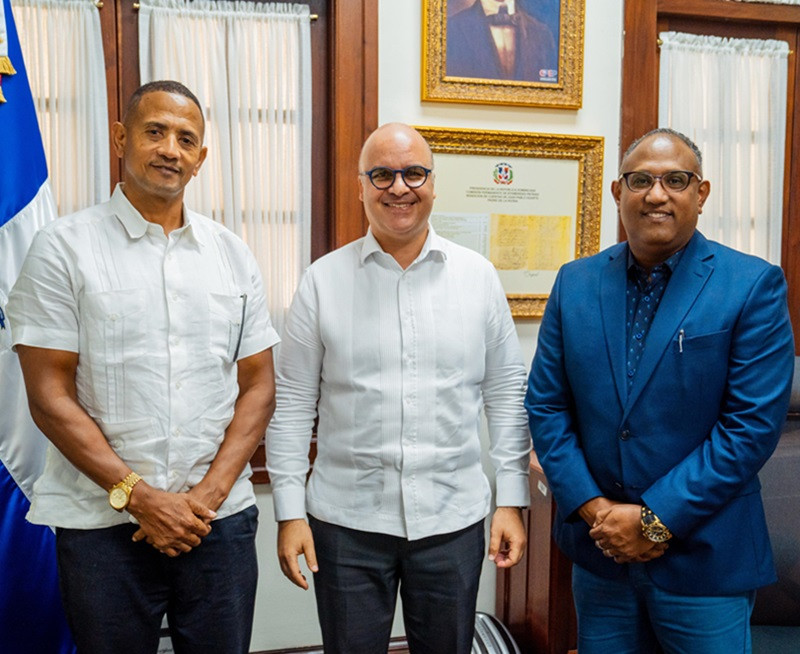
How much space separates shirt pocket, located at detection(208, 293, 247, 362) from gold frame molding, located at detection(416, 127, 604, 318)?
1135mm

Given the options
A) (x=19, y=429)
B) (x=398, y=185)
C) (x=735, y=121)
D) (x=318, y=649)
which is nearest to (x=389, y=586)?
(x=398, y=185)

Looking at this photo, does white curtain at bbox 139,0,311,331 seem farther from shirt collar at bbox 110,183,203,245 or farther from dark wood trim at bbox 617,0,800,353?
dark wood trim at bbox 617,0,800,353

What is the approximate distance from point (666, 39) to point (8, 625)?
266 centimetres

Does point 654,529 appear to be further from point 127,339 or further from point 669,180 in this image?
point 127,339

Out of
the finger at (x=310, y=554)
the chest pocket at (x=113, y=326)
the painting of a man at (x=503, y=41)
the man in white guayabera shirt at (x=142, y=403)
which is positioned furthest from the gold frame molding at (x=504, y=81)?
the finger at (x=310, y=554)

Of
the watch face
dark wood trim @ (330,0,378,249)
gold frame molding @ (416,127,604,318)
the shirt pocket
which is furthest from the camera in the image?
gold frame molding @ (416,127,604,318)

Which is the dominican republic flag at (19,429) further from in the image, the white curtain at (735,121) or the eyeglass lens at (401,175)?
the white curtain at (735,121)

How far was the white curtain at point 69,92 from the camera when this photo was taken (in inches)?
82.3

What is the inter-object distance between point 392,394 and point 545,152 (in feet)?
4.32

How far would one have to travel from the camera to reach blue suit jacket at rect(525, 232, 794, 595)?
126 centimetres

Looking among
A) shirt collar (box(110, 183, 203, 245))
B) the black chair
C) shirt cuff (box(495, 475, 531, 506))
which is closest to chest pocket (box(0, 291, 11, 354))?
shirt collar (box(110, 183, 203, 245))

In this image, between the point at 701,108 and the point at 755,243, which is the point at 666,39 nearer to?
the point at 701,108

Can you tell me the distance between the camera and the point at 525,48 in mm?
2367

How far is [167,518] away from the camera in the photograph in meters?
1.28
